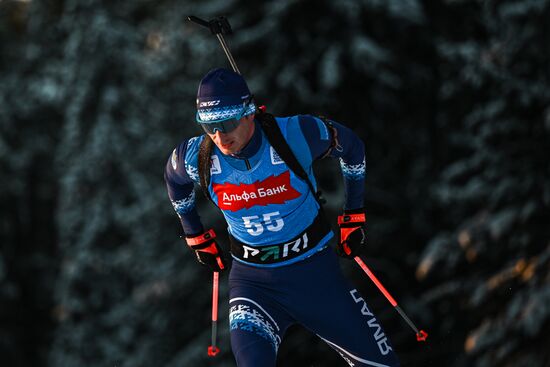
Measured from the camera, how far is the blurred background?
1200 centimetres

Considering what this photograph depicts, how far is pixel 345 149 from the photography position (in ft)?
18.7

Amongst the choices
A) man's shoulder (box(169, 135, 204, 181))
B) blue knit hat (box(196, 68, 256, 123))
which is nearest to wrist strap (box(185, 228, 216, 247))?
man's shoulder (box(169, 135, 204, 181))

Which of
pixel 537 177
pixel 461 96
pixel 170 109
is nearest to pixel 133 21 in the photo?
Answer: pixel 170 109

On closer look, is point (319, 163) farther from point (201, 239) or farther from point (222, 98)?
point (222, 98)

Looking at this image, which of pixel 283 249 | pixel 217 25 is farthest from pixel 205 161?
pixel 217 25

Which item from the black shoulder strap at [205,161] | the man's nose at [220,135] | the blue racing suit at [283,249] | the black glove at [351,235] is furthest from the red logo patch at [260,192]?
the black glove at [351,235]

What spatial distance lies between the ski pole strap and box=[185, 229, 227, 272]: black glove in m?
0.40

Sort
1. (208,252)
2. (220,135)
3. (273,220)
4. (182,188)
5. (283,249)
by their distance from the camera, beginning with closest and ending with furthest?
(220,135) → (273,220) → (283,249) → (182,188) → (208,252)

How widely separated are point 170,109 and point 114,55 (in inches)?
128

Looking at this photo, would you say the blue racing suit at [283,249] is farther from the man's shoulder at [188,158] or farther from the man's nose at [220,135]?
the man's nose at [220,135]

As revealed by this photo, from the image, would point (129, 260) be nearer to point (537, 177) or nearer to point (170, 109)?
point (170, 109)

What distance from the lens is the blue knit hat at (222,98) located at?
516cm

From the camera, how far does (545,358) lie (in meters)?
9.55

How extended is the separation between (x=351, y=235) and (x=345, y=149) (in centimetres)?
66
